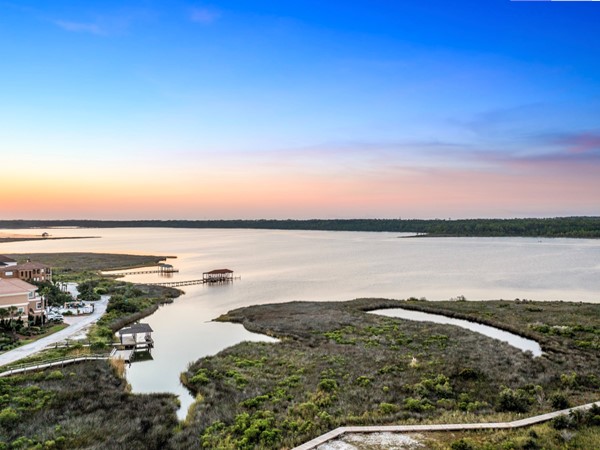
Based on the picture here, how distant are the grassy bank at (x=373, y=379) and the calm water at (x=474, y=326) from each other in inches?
43.5

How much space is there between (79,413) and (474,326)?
117ft

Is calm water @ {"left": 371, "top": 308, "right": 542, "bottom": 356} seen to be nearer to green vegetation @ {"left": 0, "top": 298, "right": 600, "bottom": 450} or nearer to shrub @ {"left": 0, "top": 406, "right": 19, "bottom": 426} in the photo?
green vegetation @ {"left": 0, "top": 298, "right": 600, "bottom": 450}

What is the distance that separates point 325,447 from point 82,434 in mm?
11236

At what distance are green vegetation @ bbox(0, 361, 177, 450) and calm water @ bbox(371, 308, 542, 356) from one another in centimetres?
2654

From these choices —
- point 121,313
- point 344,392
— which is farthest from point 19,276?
point 344,392

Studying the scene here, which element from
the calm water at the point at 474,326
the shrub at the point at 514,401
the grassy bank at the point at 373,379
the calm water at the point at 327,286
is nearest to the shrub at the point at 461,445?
the grassy bank at the point at 373,379

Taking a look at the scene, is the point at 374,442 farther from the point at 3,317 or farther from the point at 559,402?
the point at 3,317

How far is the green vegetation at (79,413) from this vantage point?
18.7m

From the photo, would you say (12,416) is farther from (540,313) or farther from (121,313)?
(540,313)

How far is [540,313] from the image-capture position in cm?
4572

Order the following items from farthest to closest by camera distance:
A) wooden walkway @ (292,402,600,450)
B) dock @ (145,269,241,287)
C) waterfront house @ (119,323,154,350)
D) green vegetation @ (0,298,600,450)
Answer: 1. dock @ (145,269,241,287)
2. waterfront house @ (119,323,154,350)
3. green vegetation @ (0,298,600,450)
4. wooden walkway @ (292,402,600,450)

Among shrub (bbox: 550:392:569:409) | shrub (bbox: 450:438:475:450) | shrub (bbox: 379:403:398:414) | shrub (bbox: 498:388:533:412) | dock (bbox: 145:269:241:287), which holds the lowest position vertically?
dock (bbox: 145:269:241:287)

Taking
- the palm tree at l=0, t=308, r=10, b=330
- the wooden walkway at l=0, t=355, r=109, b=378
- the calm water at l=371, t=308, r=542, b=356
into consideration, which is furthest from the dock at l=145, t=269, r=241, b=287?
the wooden walkway at l=0, t=355, r=109, b=378

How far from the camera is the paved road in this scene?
30.5m
